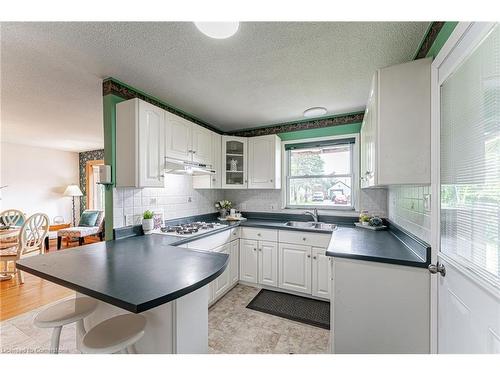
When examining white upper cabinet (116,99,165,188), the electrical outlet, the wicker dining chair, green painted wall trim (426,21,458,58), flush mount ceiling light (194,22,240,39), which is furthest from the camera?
the wicker dining chair

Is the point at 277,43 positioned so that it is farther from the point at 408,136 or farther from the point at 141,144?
the point at 141,144

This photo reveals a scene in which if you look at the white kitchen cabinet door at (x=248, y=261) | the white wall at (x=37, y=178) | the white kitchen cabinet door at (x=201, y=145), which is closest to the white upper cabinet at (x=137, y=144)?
the white kitchen cabinet door at (x=201, y=145)

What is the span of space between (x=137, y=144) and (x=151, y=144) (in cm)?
15

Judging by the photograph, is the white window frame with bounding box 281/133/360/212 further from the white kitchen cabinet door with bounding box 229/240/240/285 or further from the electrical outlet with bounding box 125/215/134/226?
the electrical outlet with bounding box 125/215/134/226

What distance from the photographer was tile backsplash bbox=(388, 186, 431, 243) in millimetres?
1384

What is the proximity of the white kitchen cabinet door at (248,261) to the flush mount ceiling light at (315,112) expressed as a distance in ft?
5.93

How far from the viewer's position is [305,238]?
8.10 feet

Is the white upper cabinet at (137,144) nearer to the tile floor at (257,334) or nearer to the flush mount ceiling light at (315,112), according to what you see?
the tile floor at (257,334)

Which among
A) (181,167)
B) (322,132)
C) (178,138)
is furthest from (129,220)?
(322,132)

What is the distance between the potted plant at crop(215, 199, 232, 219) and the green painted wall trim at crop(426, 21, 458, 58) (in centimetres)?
279

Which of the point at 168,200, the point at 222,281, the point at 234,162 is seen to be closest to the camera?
the point at 222,281

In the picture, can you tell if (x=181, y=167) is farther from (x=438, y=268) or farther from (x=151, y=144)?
(x=438, y=268)

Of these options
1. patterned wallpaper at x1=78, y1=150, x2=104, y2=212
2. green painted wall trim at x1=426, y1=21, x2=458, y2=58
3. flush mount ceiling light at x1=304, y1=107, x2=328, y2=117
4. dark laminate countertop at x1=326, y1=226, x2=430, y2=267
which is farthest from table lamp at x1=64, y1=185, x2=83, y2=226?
green painted wall trim at x1=426, y1=21, x2=458, y2=58

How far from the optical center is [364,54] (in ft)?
4.97
